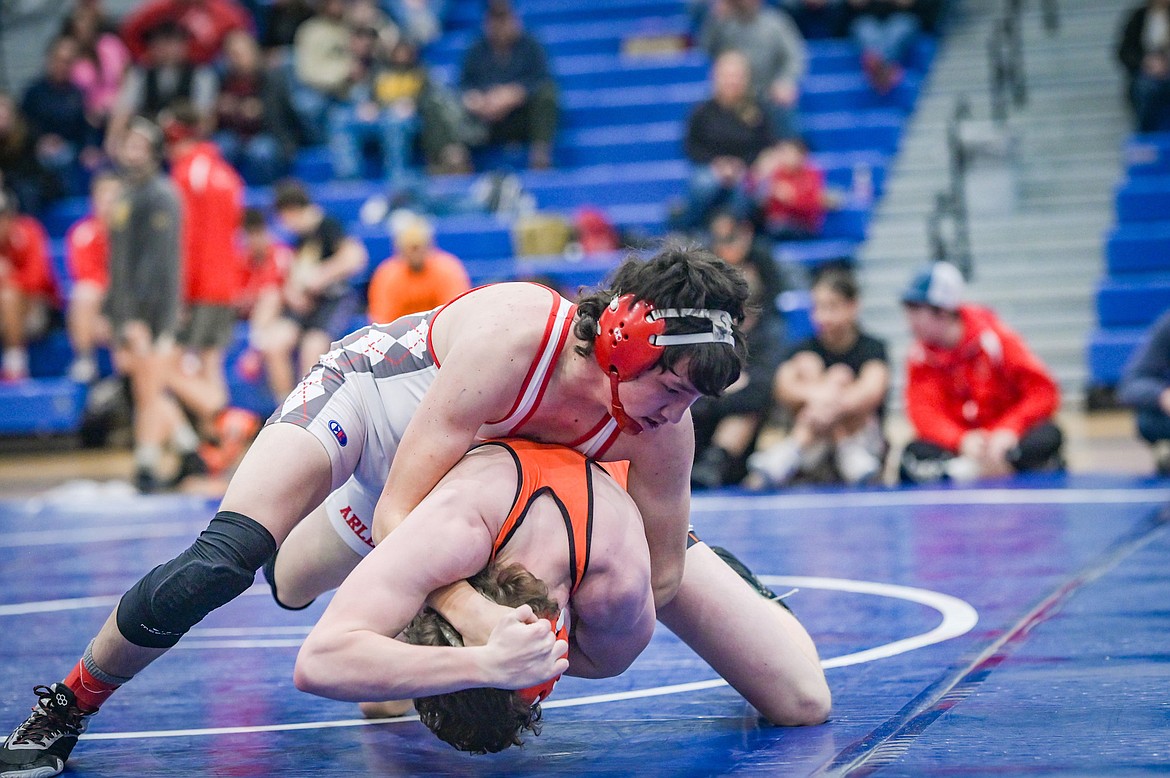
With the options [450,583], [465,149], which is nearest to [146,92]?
[465,149]

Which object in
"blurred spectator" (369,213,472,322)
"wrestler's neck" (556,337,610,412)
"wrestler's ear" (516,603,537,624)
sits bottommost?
"blurred spectator" (369,213,472,322)

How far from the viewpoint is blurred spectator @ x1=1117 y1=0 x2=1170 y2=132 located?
9992 millimetres

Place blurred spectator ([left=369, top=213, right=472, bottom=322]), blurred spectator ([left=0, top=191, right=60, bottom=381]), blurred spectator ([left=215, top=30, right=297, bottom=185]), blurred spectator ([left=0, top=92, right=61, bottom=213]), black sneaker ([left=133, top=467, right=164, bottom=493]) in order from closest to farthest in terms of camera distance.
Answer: black sneaker ([left=133, top=467, right=164, bottom=493]) → blurred spectator ([left=369, top=213, right=472, bottom=322]) → blurred spectator ([left=0, top=191, right=60, bottom=381]) → blurred spectator ([left=0, top=92, right=61, bottom=213]) → blurred spectator ([left=215, top=30, right=297, bottom=185])

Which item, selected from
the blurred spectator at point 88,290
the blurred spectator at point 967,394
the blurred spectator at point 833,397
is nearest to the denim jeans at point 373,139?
the blurred spectator at point 88,290

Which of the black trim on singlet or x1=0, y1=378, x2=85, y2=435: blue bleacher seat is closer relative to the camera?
the black trim on singlet

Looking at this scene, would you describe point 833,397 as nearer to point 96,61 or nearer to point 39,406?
point 39,406

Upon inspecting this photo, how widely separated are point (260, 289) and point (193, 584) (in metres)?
7.06

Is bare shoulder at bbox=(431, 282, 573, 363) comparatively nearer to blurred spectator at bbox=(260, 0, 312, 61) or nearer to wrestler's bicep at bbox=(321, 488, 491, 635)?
wrestler's bicep at bbox=(321, 488, 491, 635)

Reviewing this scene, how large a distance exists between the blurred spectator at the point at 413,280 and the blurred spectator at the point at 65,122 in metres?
4.37

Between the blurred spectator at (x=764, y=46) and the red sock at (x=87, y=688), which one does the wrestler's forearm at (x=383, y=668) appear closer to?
the red sock at (x=87, y=688)

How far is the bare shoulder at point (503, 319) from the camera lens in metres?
3.08

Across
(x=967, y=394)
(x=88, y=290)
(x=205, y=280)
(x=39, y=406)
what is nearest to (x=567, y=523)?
(x=967, y=394)

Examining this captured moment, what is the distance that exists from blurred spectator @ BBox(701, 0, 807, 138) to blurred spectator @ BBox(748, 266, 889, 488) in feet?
11.6

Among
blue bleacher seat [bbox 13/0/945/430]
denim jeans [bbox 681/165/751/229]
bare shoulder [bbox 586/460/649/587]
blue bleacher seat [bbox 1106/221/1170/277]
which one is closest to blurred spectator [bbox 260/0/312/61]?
blue bleacher seat [bbox 13/0/945/430]
